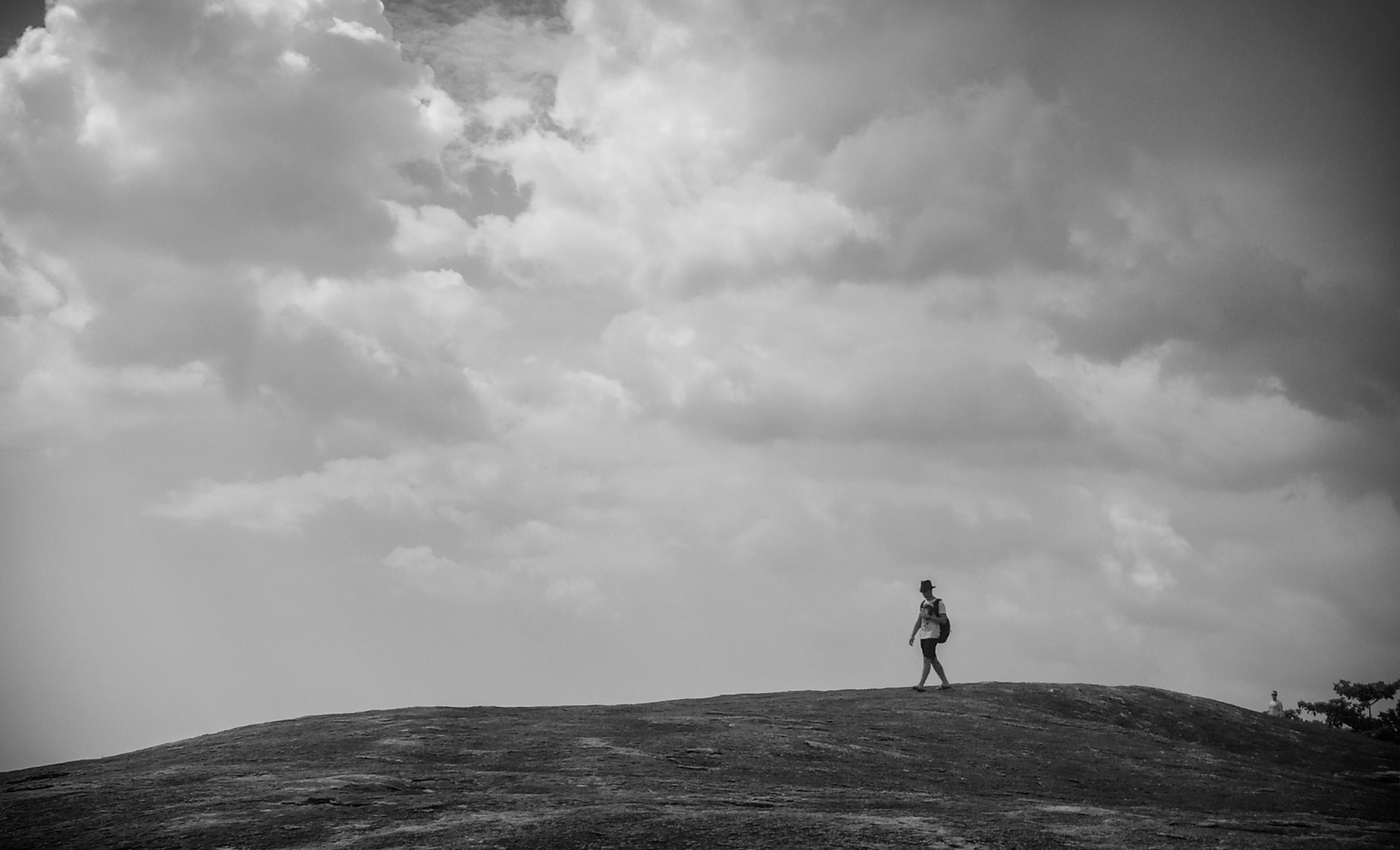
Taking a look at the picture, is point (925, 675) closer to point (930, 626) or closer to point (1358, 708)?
point (930, 626)

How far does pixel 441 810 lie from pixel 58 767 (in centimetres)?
1094

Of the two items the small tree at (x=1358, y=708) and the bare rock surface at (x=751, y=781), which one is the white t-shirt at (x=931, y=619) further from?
the small tree at (x=1358, y=708)

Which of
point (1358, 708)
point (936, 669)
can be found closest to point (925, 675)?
point (936, 669)

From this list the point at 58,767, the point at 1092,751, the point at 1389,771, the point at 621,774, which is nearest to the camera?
the point at 621,774

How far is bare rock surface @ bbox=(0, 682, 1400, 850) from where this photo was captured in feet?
48.9

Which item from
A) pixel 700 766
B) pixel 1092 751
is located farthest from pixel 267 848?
pixel 1092 751

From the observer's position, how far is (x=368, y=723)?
2516 cm

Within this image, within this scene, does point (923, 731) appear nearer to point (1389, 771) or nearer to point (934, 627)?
point (934, 627)

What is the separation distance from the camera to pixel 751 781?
19688 mm

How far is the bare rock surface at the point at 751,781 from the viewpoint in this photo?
48.9 ft

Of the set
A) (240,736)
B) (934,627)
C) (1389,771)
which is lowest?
(1389,771)

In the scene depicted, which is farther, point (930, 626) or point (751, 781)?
point (930, 626)

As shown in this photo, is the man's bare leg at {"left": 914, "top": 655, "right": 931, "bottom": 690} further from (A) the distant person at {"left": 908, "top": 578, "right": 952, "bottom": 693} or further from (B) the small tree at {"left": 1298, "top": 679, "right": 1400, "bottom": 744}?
(B) the small tree at {"left": 1298, "top": 679, "right": 1400, "bottom": 744}

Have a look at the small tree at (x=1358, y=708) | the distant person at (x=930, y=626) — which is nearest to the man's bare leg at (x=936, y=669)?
the distant person at (x=930, y=626)
